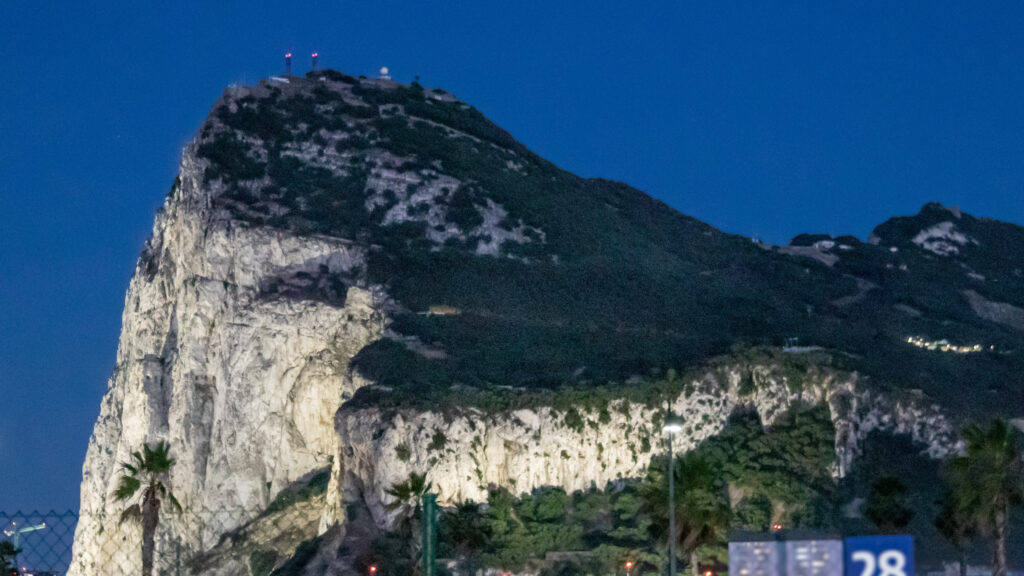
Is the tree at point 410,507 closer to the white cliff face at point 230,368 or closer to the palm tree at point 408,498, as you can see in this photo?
the palm tree at point 408,498

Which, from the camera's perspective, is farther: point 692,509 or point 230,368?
point 230,368

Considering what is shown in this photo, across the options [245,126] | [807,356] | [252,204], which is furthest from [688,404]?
[245,126]

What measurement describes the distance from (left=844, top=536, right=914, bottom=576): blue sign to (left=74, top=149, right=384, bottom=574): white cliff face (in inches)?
2008

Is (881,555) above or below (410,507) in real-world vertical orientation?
below

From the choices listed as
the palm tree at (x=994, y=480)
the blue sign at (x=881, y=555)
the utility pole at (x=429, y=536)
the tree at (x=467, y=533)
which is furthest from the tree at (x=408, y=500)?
the utility pole at (x=429, y=536)

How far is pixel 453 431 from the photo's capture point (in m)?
75.2

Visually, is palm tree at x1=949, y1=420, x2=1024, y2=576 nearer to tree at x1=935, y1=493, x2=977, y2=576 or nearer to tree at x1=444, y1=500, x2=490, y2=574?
tree at x1=935, y1=493, x2=977, y2=576

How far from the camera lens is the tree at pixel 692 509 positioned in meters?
54.6

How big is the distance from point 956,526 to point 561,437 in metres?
25.2

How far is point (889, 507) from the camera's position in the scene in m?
65.5

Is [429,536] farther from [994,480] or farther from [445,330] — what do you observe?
[445,330]

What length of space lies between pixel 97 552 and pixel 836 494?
50.0 m

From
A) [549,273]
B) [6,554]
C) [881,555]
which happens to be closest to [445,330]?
[549,273]

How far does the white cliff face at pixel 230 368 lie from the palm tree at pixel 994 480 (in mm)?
41025
